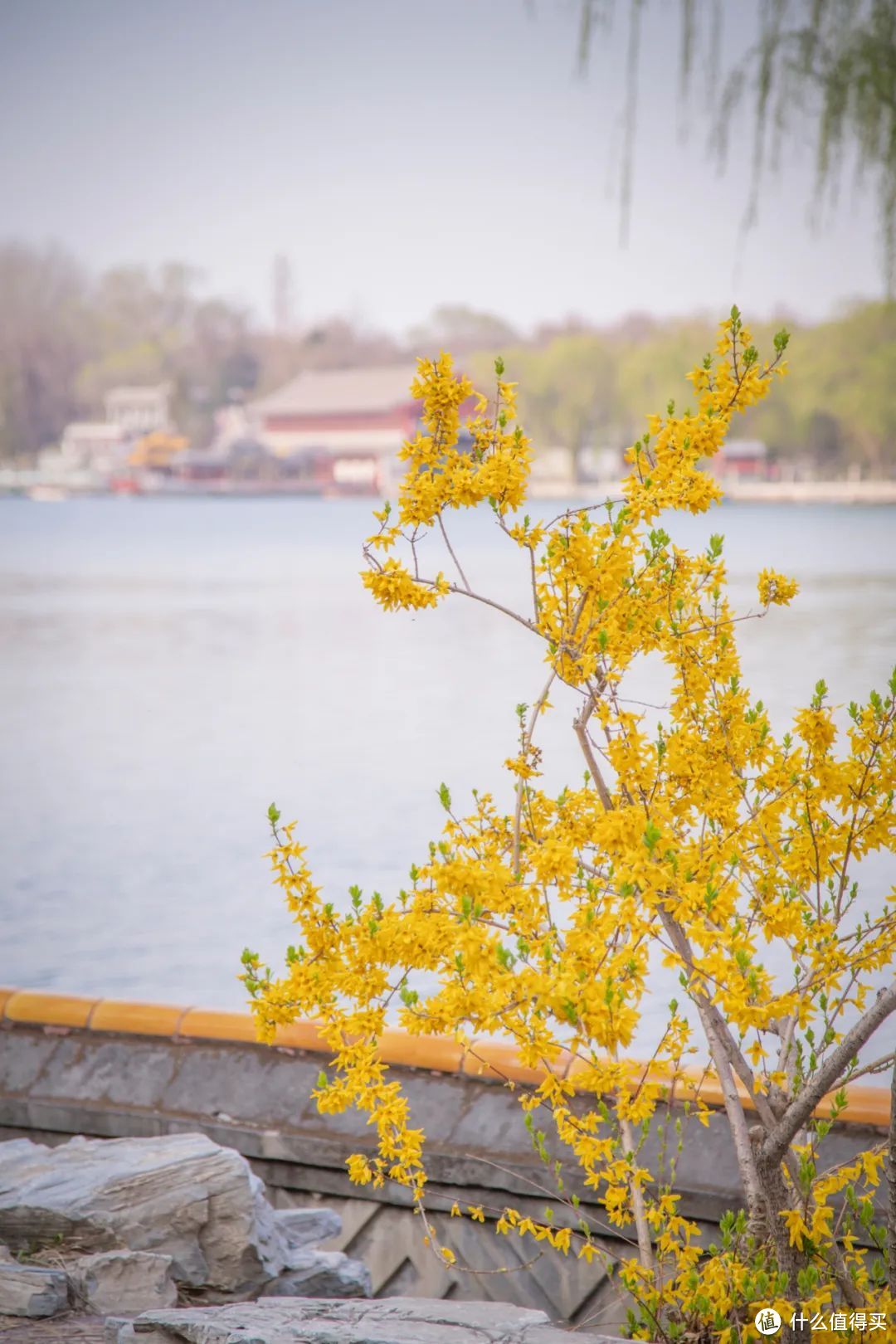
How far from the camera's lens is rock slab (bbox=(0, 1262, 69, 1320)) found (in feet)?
5.34

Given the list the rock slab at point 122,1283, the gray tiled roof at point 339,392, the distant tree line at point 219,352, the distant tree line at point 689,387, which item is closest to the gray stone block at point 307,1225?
the rock slab at point 122,1283

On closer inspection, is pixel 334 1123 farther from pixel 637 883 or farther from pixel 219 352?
pixel 219 352

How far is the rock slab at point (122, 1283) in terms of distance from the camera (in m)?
1.68

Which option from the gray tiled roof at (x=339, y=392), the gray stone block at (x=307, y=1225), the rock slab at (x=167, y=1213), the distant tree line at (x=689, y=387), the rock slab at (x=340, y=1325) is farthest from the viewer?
the gray tiled roof at (x=339, y=392)

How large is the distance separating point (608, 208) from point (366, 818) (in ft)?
24.6

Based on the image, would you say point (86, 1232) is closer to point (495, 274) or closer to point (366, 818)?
point (366, 818)

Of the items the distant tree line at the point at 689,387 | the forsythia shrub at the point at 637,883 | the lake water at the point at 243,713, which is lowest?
the lake water at the point at 243,713

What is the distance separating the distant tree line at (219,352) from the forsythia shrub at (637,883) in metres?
8.49

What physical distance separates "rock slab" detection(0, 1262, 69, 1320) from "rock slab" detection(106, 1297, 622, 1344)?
0.18m

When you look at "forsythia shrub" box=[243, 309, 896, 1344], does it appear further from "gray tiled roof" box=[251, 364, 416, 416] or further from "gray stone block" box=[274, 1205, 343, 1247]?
"gray tiled roof" box=[251, 364, 416, 416]

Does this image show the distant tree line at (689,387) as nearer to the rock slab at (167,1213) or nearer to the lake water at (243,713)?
the lake water at (243,713)

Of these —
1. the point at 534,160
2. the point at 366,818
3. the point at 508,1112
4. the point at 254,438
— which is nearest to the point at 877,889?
the point at 366,818

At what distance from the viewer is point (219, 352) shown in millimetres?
12789

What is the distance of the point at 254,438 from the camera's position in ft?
45.1
